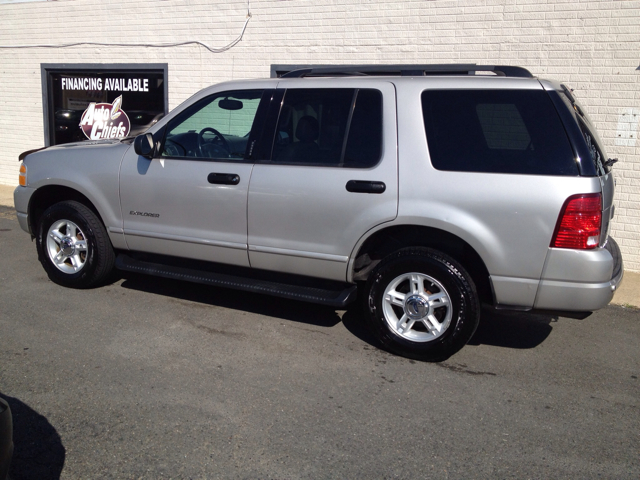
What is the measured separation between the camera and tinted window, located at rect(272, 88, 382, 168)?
468cm

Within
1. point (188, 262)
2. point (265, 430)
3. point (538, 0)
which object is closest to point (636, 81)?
point (538, 0)

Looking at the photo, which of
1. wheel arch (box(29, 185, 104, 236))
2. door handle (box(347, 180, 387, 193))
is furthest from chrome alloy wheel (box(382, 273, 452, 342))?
wheel arch (box(29, 185, 104, 236))

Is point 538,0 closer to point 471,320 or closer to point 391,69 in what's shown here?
point 391,69

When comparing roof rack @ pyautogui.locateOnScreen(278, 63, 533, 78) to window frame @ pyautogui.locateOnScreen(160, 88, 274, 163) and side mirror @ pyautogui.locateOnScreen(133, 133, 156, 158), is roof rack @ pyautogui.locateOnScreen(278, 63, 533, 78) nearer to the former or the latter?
window frame @ pyautogui.locateOnScreen(160, 88, 274, 163)

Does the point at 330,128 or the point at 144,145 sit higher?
the point at 330,128

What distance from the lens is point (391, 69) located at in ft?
18.0

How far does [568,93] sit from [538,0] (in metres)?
3.66

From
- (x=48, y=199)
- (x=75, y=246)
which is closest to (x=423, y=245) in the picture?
(x=75, y=246)

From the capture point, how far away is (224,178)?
5.02 meters

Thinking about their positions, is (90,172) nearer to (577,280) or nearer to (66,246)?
(66,246)

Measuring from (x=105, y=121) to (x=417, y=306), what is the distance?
843 cm

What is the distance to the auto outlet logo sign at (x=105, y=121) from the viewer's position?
10869mm

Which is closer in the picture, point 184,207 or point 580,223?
point 580,223

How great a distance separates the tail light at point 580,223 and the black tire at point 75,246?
13.0ft
